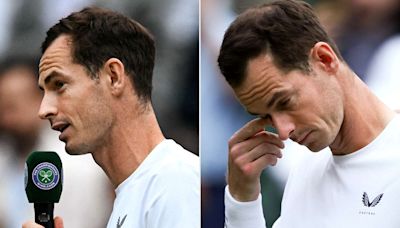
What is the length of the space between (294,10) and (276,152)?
40cm

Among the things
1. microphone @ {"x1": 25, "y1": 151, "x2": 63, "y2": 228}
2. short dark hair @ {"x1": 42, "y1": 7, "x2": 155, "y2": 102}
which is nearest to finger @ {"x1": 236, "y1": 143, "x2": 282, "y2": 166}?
short dark hair @ {"x1": 42, "y1": 7, "x2": 155, "y2": 102}

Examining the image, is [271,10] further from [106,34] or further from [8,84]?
[8,84]

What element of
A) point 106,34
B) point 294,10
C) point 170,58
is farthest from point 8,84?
point 294,10

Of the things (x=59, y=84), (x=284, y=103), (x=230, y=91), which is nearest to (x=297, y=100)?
(x=284, y=103)

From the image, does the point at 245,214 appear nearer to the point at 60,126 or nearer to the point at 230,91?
the point at 230,91

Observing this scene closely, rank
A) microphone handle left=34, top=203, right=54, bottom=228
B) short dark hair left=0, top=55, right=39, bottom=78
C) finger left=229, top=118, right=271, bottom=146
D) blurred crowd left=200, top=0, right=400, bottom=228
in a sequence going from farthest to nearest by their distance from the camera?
short dark hair left=0, top=55, right=39, bottom=78
blurred crowd left=200, top=0, right=400, bottom=228
finger left=229, top=118, right=271, bottom=146
microphone handle left=34, top=203, right=54, bottom=228

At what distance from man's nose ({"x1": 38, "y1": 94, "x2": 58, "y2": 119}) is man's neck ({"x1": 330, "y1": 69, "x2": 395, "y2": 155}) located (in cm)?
85

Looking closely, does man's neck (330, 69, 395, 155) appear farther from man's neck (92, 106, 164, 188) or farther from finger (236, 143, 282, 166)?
man's neck (92, 106, 164, 188)

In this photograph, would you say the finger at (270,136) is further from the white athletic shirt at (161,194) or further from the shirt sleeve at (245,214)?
the white athletic shirt at (161,194)

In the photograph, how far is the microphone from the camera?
6.22 ft

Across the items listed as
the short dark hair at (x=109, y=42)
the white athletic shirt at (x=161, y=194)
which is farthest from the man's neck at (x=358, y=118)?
the short dark hair at (x=109, y=42)

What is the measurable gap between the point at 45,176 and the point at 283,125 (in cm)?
65

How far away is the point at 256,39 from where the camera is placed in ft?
6.24

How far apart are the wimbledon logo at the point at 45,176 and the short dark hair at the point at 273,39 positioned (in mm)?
542
